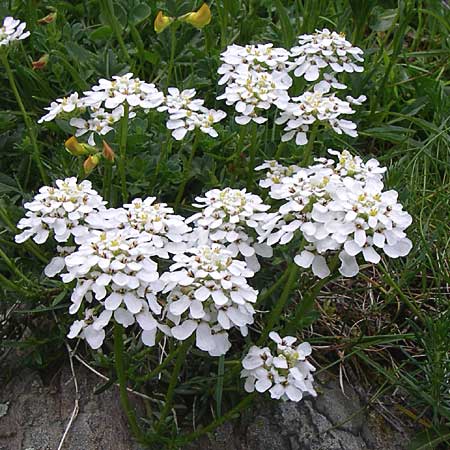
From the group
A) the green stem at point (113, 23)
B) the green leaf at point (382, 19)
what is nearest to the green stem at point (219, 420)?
the green stem at point (113, 23)

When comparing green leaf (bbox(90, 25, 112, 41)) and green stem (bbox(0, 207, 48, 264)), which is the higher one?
green leaf (bbox(90, 25, 112, 41))

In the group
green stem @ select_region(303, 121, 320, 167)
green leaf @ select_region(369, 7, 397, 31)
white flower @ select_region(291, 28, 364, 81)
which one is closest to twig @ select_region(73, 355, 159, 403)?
green stem @ select_region(303, 121, 320, 167)

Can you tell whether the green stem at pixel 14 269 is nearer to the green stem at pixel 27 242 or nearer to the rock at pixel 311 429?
the green stem at pixel 27 242

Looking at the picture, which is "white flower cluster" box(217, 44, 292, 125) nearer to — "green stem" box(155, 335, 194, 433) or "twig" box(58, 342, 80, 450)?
"green stem" box(155, 335, 194, 433)

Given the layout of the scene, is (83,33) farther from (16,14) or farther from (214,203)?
(214,203)

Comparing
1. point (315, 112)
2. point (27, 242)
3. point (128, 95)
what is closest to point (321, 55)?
point (315, 112)

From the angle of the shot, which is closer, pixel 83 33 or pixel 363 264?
pixel 363 264

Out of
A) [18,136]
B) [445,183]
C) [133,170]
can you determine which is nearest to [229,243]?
[133,170]
